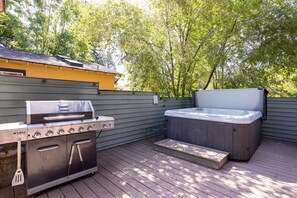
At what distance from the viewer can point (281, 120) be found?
14.1 ft

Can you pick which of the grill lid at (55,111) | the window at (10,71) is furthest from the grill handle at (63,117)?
the window at (10,71)

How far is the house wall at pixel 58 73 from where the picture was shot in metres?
4.89

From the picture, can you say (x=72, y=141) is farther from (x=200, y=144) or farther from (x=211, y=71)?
(x=211, y=71)

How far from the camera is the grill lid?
1.85 m

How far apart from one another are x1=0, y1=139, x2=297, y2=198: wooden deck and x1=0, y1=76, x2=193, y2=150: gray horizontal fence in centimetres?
79

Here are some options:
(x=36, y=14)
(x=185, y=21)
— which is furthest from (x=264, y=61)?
(x=36, y=14)

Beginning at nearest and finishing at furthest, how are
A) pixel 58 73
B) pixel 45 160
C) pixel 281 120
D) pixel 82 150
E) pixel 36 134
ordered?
pixel 36 134, pixel 45 160, pixel 82 150, pixel 281 120, pixel 58 73

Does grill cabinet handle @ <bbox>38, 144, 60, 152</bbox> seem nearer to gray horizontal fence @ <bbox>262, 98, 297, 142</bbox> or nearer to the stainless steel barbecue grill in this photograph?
the stainless steel barbecue grill

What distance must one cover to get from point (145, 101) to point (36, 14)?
10.3 m

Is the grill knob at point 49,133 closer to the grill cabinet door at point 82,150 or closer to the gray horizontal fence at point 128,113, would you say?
the grill cabinet door at point 82,150

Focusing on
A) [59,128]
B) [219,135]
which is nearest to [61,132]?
[59,128]

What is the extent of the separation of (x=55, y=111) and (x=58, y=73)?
439cm

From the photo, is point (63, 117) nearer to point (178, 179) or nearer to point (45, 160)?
point (45, 160)

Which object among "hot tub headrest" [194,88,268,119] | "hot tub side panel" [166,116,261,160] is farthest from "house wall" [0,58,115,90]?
"hot tub side panel" [166,116,261,160]
